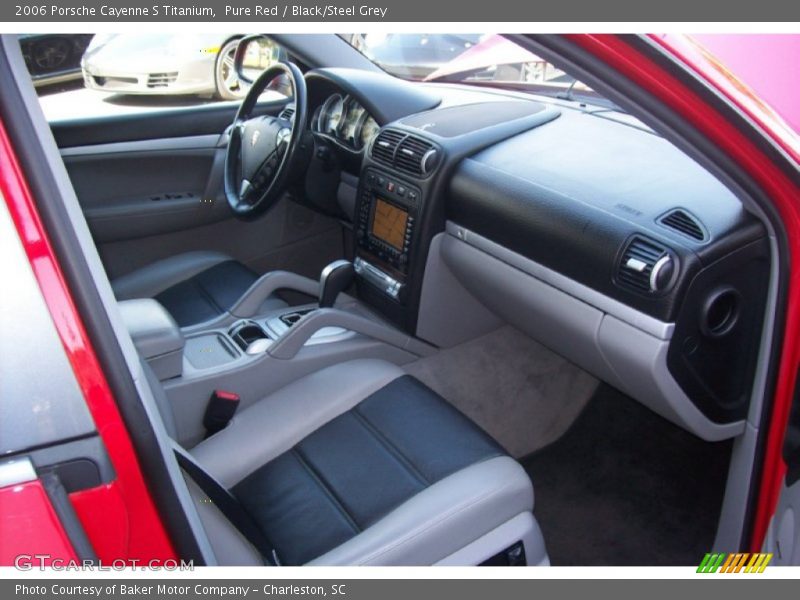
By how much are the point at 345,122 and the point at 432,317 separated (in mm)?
760

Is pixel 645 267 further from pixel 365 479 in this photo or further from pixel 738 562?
pixel 365 479

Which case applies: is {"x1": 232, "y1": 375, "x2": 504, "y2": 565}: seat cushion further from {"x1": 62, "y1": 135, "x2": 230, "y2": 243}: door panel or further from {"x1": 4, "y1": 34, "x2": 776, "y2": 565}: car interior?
{"x1": 62, "y1": 135, "x2": 230, "y2": 243}: door panel

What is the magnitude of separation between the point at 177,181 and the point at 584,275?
1811 millimetres

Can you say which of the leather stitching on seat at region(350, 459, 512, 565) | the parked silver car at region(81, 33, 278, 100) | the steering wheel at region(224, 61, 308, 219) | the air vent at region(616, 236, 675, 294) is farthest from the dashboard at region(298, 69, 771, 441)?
the parked silver car at region(81, 33, 278, 100)

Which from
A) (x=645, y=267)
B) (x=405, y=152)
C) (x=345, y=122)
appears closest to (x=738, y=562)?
(x=645, y=267)

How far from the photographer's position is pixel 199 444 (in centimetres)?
179

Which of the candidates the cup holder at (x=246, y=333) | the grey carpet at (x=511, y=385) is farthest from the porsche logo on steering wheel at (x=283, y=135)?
the grey carpet at (x=511, y=385)

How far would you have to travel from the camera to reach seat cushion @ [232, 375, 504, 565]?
5.09 feet

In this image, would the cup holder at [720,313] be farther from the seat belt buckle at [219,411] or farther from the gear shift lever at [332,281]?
the gear shift lever at [332,281]

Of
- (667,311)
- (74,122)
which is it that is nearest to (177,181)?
(74,122)

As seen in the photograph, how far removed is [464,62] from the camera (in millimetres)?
2705

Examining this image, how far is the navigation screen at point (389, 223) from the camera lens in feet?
7.23

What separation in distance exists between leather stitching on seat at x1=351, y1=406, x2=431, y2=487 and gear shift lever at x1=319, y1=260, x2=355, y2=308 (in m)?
0.60

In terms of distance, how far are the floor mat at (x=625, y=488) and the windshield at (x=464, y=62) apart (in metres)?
0.98
